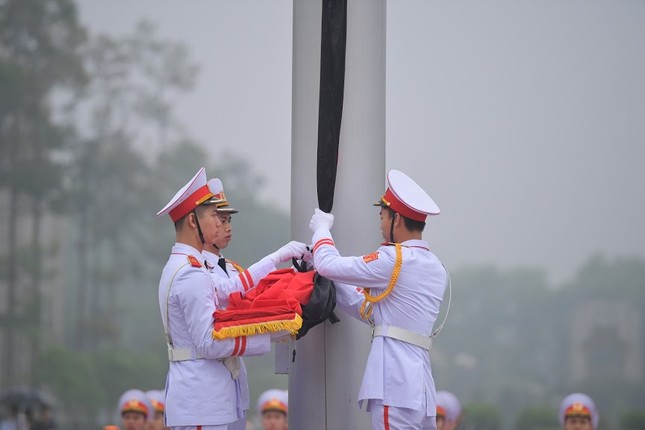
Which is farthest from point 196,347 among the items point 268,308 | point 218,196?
point 218,196

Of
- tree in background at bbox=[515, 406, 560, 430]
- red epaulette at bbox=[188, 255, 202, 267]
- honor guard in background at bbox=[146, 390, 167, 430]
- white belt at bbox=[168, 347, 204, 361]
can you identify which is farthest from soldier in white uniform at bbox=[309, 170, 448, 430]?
tree in background at bbox=[515, 406, 560, 430]

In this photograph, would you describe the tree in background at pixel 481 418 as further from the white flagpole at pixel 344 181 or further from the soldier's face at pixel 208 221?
the soldier's face at pixel 208 221

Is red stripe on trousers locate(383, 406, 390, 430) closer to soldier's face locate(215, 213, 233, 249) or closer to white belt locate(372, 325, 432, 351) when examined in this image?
white belt locate(372, 325, 432, 351)

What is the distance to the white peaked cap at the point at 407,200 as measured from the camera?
5.81 metres

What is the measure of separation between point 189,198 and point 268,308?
74 centimetres

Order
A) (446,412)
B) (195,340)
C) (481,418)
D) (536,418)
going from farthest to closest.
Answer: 1. (536,418)
2. (481,418)
3. (446,412)
4. (195,340)

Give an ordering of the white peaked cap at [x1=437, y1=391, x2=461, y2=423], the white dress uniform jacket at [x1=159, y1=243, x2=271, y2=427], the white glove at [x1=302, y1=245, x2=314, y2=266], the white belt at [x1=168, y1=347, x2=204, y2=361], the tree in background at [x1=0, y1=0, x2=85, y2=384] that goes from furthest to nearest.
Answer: the tree in background at [x1=0, y1=0, x2=85, y2=384], the white peaked cap at [x1=437, y1=391, x2=461, y2=423], the white glove at [x1=302, y1=245, x2=314, y2=266], the white belt at [x1=168, y1=347, x2=204, y2=361], the white dress uniform jacket at [x1=159, y1=243, x2=271, y2=427]

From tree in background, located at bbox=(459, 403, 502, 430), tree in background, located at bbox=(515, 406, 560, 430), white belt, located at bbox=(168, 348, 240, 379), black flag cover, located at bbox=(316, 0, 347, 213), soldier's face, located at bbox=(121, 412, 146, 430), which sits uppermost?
black flag cover, located at bbox=(316, 0, 347, 213)

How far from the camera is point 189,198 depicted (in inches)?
228

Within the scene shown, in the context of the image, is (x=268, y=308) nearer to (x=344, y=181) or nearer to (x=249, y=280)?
(x=249, y=280)

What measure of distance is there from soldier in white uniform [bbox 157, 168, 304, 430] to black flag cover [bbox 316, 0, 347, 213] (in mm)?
866

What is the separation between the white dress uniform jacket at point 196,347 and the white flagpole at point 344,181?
2.66 feet

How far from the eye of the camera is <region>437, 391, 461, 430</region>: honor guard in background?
31.2 ft

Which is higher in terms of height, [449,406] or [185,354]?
[185,354]
